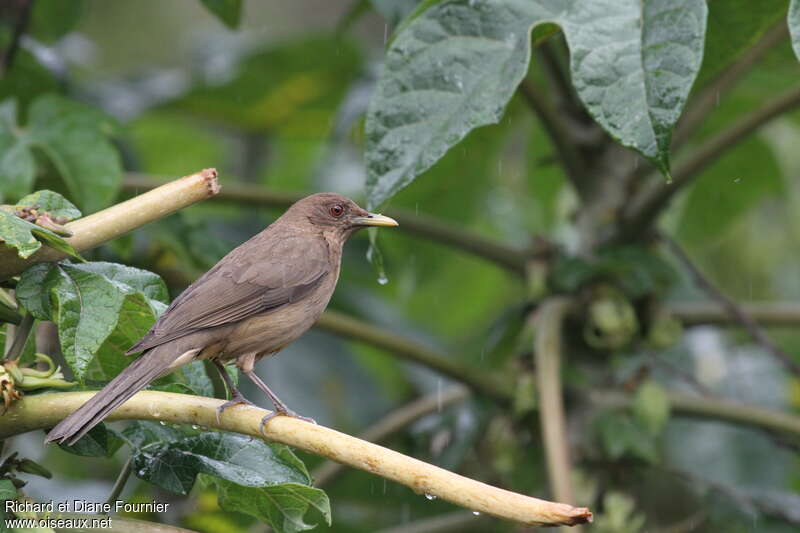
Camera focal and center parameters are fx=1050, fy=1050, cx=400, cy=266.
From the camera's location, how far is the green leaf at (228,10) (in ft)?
10.3

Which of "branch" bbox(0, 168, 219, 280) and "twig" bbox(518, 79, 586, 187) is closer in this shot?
"branch" bbox(0, 168, 219, 280)

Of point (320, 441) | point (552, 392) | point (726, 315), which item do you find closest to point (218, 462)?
point (320, 441)

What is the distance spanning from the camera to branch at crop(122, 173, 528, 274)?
11.3 feet

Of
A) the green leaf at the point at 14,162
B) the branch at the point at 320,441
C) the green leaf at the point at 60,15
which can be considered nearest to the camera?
the branch at the point at 320,441

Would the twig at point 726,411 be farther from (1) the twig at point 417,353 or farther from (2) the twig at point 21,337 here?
(2) the twig at point 21,337

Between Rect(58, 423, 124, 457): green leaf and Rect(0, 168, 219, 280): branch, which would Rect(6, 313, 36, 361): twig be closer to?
Rect(0, 168, 219, 280): branch

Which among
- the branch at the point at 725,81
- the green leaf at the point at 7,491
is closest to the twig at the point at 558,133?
the branch at the point at 725,81

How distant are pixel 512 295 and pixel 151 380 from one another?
3808 millimetres

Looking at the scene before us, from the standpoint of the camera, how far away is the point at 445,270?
4.83 metres

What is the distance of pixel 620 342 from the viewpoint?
134 inches

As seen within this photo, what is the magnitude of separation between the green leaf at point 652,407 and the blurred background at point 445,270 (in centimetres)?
8

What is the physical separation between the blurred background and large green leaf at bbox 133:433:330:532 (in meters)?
1.24

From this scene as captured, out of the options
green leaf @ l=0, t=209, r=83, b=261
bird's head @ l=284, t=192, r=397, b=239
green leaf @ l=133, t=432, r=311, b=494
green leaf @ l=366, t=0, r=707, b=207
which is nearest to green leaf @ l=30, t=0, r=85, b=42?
bird's head @ l=284, t=192, r=397, b=239

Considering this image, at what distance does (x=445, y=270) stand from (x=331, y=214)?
189 cm
